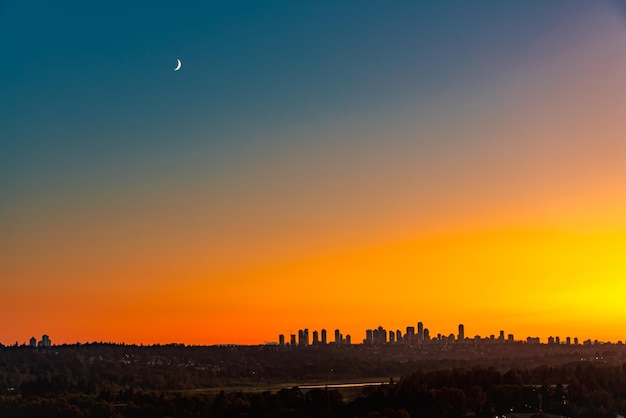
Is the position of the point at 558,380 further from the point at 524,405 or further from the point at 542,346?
the point at 542,346

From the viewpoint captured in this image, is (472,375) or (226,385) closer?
(472,375)

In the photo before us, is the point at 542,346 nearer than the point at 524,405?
No

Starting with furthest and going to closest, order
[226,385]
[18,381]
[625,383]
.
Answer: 1. [226,385]
2. [18,381]
3. [625,383]

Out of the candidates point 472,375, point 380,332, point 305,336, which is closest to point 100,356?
point 472,375

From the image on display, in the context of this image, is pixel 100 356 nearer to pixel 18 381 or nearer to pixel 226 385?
pixel 226 385

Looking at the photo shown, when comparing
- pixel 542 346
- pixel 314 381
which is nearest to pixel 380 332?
pixel 542 346

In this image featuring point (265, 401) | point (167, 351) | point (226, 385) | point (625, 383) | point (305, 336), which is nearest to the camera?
point (625, 383)
